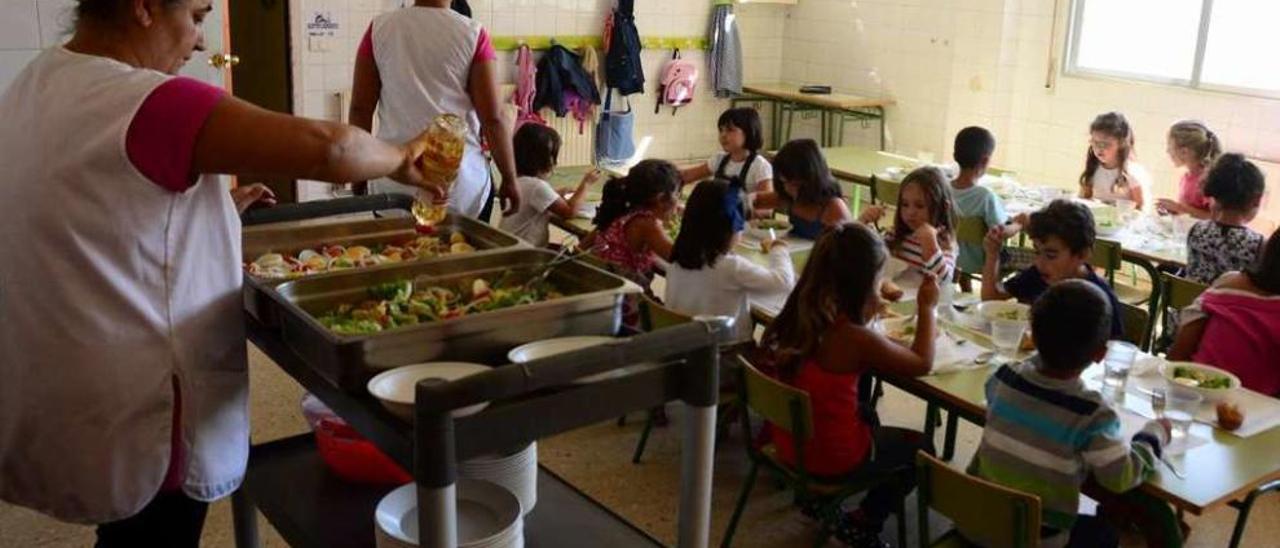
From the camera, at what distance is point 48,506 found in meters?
1.80

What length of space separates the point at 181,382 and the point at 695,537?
0.86 m

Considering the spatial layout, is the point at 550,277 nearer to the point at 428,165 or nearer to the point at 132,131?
the point at 428,165

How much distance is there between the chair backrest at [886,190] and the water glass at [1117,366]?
7.98ft

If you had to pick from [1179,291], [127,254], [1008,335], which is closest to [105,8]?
[127,254]

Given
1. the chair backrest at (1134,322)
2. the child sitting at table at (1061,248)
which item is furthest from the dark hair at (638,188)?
the chair backrest at (1134,322)

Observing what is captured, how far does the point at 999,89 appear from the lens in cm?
750

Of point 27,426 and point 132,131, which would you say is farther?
point 27,426

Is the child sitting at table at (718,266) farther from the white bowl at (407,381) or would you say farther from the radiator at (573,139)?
the radiator at (573,139)

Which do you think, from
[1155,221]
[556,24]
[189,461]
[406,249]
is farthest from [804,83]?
[189,461]

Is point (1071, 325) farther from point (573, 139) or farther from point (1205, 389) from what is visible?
point (573, 139)

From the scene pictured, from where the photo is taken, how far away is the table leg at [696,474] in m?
1.81

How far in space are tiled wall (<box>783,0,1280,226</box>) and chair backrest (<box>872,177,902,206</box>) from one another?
2.27m

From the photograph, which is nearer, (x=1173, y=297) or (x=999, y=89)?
(x=1173, y=297)

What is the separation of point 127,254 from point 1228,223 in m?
3.64
